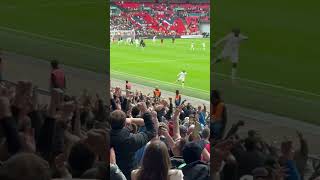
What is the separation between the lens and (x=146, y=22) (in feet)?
166

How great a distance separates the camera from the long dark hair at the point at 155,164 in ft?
9.02

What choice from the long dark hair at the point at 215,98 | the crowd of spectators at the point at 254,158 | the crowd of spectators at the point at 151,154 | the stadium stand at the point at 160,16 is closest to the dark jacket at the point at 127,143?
the crowd of spectators at the point at 151,154

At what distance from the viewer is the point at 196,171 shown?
311 cm

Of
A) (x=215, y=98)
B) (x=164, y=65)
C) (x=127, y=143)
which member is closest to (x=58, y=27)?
(x=127, y=143)

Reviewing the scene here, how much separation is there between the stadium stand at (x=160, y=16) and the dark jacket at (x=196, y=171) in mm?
44572

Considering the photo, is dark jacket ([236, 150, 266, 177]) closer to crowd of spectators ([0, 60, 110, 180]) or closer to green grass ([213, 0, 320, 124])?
green grass ([213, 0, 320, 124])

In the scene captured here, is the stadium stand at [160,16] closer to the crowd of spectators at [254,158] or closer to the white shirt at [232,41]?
the white shirt at [232,41]

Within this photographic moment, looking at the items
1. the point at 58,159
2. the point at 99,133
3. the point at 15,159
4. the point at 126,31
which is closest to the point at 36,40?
the point at 99,133

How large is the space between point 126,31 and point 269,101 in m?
41.9

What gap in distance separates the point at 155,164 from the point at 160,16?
50555mm

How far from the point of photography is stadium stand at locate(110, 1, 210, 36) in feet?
162

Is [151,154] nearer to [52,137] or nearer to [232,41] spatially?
[52,137]

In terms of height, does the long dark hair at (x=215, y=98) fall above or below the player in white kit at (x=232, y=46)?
below

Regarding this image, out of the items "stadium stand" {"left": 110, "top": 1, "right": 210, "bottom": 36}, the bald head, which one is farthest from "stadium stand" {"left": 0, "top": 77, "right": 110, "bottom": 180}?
"stadium stand" {"left": 110, "top": 1, "right": 210, "bottom": 36}
